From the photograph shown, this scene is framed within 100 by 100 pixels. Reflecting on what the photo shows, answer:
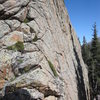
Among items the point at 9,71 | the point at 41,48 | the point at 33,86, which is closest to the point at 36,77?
the point at 33,86

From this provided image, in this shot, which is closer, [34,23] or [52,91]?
[52,91]

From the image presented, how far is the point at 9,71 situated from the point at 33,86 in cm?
243

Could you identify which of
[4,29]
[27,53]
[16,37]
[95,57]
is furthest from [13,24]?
[95,57]

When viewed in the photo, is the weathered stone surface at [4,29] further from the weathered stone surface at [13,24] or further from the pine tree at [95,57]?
the pine tree at [95,57]

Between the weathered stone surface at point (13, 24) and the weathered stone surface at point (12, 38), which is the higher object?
the weathered stone surface at point (13, 24)

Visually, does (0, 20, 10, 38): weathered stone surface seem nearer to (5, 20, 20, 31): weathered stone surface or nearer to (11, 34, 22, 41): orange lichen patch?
(5, 20, 20, 31): weathered stone surface

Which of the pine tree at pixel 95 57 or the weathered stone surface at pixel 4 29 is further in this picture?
the pine tree at pixel 95 57

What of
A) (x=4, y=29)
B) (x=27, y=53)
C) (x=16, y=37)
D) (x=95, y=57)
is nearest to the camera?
(x=27, y=53)

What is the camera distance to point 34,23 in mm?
15469

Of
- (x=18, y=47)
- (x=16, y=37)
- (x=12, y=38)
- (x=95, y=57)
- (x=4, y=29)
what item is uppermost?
(x=95, y=57)

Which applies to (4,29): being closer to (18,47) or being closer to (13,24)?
(13,24)

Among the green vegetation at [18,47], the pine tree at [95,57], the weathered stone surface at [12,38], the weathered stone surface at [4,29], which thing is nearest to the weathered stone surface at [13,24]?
the weathered stone surface at [4,29]

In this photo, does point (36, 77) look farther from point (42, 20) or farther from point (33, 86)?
point (42, 20)

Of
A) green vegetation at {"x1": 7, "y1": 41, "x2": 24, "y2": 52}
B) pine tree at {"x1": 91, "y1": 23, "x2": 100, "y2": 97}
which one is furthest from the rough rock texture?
pine tree at {"x1": 91, "y1": 23, "x2": 100, "y2": 97}
